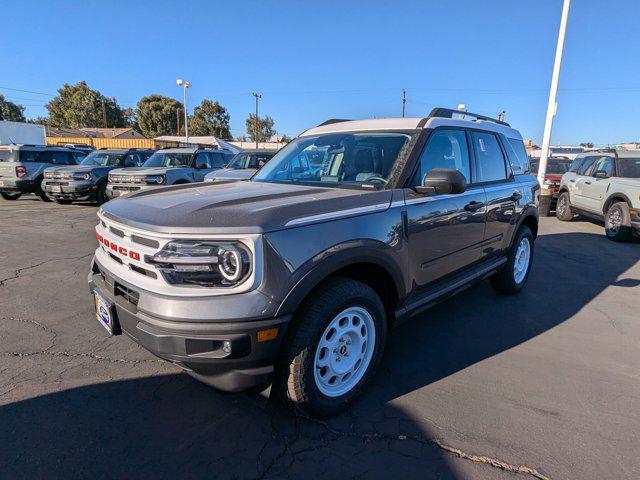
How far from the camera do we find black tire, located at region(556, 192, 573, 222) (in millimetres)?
10719

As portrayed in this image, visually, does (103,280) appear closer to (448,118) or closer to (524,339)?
(448,118)

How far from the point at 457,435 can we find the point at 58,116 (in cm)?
Answer: 8356

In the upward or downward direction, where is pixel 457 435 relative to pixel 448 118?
downward

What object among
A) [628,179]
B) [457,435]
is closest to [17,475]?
[457,435]

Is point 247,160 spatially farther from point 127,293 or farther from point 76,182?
point 127,293

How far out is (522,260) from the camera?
498cm

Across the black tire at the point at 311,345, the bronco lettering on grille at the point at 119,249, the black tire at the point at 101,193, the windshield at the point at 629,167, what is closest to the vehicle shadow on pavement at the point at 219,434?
the black tire at the point at 311,345

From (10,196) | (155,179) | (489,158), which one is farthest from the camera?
(10,196)

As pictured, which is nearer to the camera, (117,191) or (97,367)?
(97,367)

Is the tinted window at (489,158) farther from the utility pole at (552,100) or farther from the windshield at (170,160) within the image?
the utility pole at (552,100)

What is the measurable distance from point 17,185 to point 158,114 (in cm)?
5840

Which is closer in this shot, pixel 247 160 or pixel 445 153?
pixel 445 153

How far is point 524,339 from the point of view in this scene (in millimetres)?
3705

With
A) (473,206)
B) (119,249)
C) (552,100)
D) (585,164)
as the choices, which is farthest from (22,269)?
(552,100)
